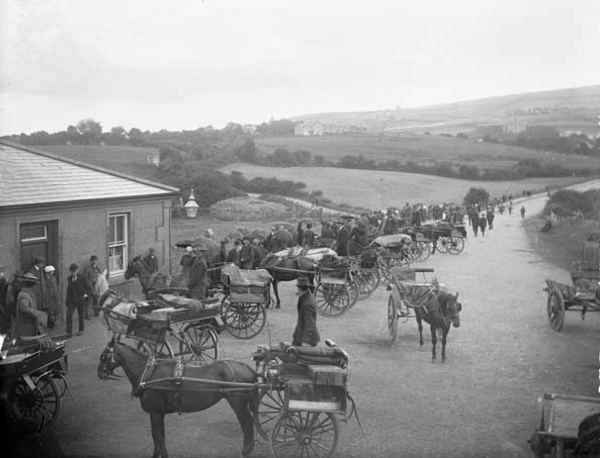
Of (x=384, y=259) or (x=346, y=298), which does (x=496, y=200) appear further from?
(x=346, y=298)

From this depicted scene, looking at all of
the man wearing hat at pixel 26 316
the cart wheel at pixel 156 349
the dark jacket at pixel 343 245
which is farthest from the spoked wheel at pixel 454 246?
the man wearing hat at pixel 26 316

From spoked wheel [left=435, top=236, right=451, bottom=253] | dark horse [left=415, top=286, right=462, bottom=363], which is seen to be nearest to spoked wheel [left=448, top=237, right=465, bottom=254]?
spoked wheel [left=435, top=236, right=451, bottom=253]

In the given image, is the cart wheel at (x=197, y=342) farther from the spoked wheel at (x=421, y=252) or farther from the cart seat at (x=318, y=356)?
the spoked wheel at (x=421, y=252)

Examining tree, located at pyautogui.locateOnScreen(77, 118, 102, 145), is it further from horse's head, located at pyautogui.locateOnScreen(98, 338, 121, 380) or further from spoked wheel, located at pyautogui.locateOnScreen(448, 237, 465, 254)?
horse's head, located at pyautogui.locateOnScreen(98, 338, 121, 380)

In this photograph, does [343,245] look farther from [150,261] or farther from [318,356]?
[318,356]

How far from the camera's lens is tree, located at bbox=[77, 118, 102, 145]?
1145 inches

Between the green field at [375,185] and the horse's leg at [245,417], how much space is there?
137 ft

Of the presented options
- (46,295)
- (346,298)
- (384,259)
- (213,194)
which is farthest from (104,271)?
(213,194)

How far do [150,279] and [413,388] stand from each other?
5686mm

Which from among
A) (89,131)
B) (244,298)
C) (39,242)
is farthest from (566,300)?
(89,131)

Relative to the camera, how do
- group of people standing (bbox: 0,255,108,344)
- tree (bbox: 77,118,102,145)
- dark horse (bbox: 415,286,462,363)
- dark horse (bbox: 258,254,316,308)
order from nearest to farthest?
group of people standing (bbox: 0,255,108,344), dark horse (bbox: 415,286,462,363), dark horse (bbox: 258,254,316,308), tree (bbox: 77,118,102,145)

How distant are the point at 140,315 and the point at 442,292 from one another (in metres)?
4.95

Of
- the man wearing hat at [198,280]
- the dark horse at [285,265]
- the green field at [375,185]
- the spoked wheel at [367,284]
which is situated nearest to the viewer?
the man wearing hat at [198,280]

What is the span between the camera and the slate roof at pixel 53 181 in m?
11.8
